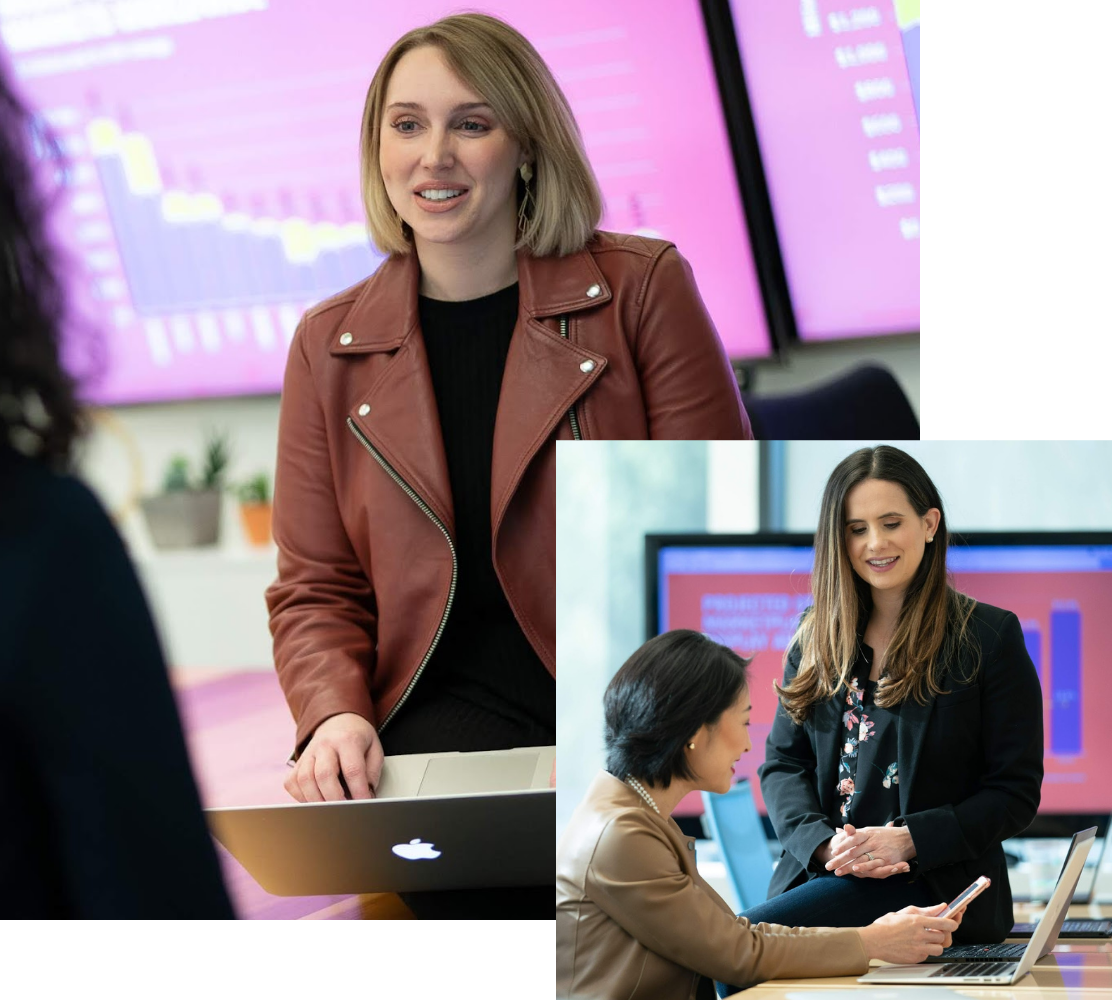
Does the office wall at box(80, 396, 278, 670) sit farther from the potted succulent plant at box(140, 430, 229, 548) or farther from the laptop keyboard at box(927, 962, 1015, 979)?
the laptop keyboard at box(927, 962, 1015, 979)

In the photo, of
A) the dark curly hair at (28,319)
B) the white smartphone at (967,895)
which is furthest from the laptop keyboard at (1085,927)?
the dark curly hair at (28,319)

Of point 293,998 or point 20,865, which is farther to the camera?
point 293,998

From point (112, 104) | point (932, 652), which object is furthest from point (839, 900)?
point (112, 104)

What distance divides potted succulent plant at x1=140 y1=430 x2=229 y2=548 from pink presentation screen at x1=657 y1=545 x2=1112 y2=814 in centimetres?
222

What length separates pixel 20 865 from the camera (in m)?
0.72

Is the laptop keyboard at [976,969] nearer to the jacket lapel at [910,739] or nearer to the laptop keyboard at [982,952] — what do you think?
the laptop keyboard at [982,952]

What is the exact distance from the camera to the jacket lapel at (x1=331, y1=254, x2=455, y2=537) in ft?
6.05

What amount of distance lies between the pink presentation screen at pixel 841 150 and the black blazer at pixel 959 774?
1.18 m

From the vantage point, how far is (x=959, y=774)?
5.30 ft

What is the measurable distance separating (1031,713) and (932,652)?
0.48 ft

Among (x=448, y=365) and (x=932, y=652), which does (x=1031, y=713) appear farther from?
(x=448, y=365)

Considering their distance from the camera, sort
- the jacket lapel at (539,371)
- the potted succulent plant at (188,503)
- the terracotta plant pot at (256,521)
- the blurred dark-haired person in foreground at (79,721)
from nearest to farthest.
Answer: the blurred dark-haired person in foreground at (79,721) → the jacket lapel at (539,371) → the potted succulent plant at (188,503) → the terracotta plant pot at (256,521)

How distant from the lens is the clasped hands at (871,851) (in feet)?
5.23

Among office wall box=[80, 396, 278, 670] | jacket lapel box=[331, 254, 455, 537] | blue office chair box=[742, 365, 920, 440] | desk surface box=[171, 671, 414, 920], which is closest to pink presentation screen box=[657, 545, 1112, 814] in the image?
jacket lapel box=[331, 254, 455, 537]
